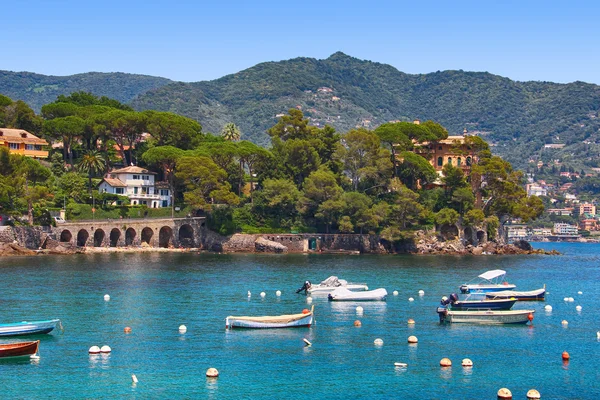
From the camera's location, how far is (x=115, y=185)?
139 meters

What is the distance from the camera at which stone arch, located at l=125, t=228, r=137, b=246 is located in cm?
13150

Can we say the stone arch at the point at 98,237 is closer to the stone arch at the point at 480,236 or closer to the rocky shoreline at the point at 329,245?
the rocky shoreline at the point at 329,245

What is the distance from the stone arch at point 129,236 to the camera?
13150 cm

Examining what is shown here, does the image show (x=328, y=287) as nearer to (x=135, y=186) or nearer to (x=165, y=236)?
(x=165, y=236)

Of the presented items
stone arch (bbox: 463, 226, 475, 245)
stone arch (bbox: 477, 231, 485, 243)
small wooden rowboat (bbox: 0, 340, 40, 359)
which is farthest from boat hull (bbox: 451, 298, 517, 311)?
stone arch (bbox: 477, 231, 485, 243)

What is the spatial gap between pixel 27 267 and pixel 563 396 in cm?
7231

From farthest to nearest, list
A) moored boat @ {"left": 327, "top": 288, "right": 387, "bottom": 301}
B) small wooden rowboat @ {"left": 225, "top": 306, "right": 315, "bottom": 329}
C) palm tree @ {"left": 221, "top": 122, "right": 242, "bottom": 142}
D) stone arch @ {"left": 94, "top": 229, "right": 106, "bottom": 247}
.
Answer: palm tree @ {"left": 221, "top": 122, "right": 242, "bottom": 142} → stone arch @ {"left": 94, "top": 229, "right": 106, "bottom": 247} → moored boat @ {"left": 327, "top": 288, "right": 387, "bottom": 301} → small wooden rowboat @ {"left": 225, "top": 306, "right": 315, "bottom": 329}

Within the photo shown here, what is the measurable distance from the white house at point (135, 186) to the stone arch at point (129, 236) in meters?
10.5

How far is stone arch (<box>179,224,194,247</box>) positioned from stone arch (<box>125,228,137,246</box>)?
9.01 metres

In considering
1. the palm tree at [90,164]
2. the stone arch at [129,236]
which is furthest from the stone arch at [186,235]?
the palm tree at [90,164]

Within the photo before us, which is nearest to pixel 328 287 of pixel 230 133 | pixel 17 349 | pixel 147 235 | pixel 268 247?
pixel 17 349

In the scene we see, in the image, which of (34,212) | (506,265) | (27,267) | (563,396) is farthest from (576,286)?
(34,212)

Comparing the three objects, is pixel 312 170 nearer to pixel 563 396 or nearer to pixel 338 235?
pixel 338 235

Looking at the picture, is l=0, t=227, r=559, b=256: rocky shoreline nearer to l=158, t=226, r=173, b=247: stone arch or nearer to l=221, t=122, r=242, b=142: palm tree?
l=158, t=226, r=173, b=247: stone arch
